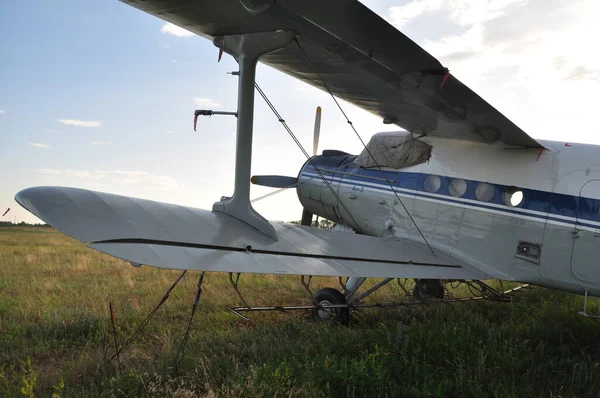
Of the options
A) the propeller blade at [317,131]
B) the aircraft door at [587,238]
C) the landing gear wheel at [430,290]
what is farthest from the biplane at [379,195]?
the landing gear wheel at [430,290]

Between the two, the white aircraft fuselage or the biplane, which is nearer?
the biplane

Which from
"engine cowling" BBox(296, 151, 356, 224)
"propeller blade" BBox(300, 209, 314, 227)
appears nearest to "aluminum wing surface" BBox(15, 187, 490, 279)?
"engine cowling" BBox(296, 151, 356, 224)

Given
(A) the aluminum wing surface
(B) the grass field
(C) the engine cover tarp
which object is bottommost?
(B) the grass field

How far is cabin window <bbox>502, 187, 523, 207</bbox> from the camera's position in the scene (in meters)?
5.76

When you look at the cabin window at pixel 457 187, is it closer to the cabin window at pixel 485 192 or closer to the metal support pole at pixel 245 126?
the cabin window at pixel 485 192

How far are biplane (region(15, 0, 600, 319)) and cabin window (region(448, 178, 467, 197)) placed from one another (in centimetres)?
1

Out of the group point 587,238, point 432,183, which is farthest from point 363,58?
point 587,238

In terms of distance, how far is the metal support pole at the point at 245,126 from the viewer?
471 centimetres

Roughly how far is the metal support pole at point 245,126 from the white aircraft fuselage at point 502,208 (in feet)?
9.09

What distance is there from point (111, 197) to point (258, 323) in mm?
3167

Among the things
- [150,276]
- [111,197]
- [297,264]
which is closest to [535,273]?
[297,264]

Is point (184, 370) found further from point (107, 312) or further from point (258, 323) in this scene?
point (107, 312)

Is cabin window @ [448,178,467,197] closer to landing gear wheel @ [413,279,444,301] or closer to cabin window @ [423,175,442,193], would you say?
cabin window @ [423,175,442,193]

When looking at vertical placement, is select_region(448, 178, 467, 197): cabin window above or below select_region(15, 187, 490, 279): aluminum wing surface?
above
